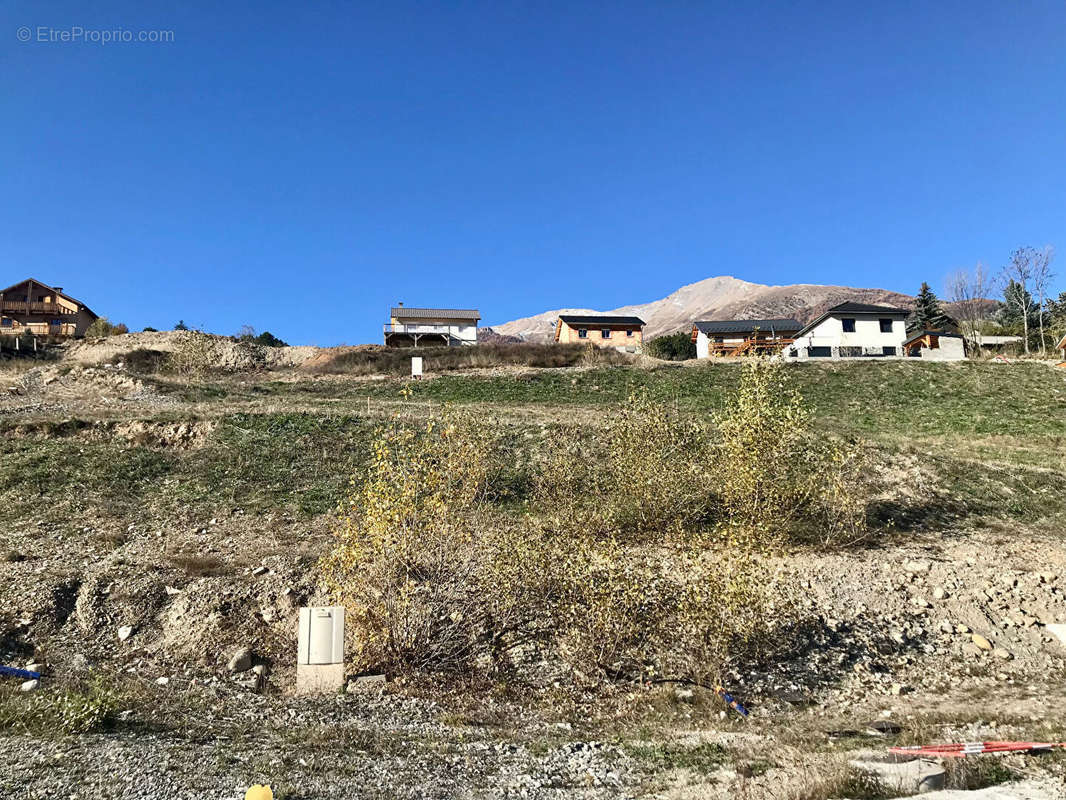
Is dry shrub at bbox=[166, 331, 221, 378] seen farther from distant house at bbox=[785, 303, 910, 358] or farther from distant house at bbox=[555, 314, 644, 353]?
distant house at bbox=[785, 303, 910, 358]

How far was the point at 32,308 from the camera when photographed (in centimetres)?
6241

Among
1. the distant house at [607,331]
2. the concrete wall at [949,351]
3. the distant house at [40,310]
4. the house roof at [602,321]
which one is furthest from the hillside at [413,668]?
the distant house at [40,310]

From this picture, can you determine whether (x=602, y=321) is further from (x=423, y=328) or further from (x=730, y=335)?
(x=423, y=328)

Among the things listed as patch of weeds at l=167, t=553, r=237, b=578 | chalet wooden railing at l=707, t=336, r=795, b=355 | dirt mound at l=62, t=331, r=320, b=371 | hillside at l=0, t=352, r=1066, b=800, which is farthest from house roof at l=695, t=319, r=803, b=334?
patch of weeds at l=167, t=553, r=237, b=578

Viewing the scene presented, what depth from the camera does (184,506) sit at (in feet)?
57.7

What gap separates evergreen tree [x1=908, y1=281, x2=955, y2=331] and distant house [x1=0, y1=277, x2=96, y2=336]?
96.5 meters

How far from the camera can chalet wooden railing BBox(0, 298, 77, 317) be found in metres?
61.9

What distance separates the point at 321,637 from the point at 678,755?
534 centimetres

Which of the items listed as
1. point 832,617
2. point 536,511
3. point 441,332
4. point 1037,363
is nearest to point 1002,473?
point 832,617

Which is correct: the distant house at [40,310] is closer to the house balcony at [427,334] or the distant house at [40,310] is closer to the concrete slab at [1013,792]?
the house balcony at [427,334]

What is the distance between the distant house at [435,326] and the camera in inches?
2576

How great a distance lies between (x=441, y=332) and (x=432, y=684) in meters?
59.0

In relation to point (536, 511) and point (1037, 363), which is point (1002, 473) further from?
point (1037, 363)

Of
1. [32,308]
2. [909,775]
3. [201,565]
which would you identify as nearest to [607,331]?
[201,565]
